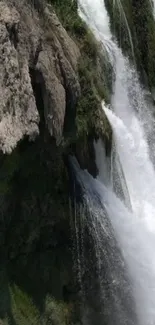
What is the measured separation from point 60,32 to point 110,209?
10.9 feet

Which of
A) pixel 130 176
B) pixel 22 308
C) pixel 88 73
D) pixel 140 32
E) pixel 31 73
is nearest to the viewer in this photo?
pixel 31 73

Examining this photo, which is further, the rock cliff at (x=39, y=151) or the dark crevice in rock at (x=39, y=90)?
the dark crevice in rock at (x=39, y=90)

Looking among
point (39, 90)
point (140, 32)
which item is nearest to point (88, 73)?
point (39, 90)

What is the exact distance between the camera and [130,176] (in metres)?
12.9

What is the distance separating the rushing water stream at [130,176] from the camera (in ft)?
35.7

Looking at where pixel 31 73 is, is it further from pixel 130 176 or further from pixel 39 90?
pixel 130 176

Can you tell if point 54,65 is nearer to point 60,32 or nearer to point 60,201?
point 60,32

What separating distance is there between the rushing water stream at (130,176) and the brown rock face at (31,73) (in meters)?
1.90

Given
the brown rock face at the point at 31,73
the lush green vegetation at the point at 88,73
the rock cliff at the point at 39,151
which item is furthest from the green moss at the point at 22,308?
the lush green vegetation at the point at 88,73

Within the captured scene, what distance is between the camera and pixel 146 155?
13648 mm

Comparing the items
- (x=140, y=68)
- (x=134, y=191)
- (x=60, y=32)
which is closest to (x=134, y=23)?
(x=140, y=68)

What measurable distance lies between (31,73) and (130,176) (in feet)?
15.6

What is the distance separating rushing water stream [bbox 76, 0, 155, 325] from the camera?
10883 millimetres

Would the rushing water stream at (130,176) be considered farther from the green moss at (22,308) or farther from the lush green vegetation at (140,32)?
the green moss at (22,308)
